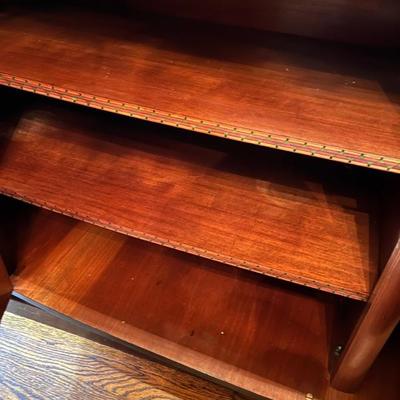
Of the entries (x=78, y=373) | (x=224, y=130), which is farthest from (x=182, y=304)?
(x=224, y=130)

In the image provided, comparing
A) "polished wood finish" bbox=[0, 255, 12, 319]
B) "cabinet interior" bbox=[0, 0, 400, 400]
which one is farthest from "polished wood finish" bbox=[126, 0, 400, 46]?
"polished wood finish" bbox=[0, 255, 12, 319]

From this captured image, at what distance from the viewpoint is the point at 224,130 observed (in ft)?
1.77

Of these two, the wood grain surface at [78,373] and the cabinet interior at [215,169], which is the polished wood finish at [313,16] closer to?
the cabinet interior at [215,169]

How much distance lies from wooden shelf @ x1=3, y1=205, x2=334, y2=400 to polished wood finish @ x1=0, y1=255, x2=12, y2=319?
2 centimetres

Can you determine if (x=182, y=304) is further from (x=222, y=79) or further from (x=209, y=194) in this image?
(x=222, y=79)

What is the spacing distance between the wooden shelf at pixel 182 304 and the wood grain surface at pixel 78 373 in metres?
0.11

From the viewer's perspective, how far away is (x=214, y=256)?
67 cm

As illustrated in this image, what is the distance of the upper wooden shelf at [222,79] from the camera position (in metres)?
0.52

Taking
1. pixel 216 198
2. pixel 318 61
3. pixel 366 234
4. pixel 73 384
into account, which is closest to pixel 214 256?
pixel 216 198

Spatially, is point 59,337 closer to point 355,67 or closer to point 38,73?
point 38,73

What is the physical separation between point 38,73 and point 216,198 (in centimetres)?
36

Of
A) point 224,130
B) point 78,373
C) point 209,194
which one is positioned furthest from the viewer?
point 78,373

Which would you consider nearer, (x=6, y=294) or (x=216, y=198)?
(x=216, y=198)

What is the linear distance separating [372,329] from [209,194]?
35 centimetres
